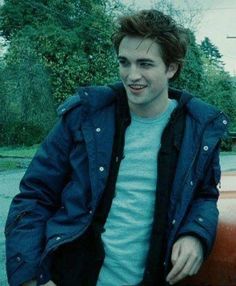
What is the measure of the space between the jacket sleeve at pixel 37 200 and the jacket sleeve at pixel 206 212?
50cm

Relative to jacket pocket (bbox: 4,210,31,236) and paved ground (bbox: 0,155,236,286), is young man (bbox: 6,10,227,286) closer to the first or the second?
jacket pocket (bbox: 4,210,31,236)

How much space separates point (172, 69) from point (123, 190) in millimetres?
561

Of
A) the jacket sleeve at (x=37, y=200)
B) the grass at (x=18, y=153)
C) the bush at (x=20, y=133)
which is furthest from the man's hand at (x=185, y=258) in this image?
the bush at (x=20, y=133)

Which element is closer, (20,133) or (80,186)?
(80,186)

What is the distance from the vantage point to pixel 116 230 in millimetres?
2018

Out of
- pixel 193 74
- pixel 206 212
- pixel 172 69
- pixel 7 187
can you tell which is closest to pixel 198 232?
pixel 206 212

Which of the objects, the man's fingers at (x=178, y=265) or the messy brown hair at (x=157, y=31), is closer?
the man's fingers at (x=178, y=265)

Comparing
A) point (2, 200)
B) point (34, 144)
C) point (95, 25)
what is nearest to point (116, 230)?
point (2, 200)

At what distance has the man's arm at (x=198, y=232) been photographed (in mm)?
1871

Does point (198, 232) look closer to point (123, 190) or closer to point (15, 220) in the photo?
point (123, 190)

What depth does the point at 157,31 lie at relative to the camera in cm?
211

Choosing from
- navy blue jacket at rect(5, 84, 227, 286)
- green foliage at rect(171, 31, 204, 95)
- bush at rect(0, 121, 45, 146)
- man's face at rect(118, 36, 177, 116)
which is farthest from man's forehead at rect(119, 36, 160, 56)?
green foliage at rect(171, 31, 204, 95)

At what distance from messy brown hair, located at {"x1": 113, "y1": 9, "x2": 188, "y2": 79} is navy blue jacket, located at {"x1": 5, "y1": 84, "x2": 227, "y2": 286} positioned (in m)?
0.27

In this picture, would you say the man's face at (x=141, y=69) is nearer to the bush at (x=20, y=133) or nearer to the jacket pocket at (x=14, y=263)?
the jacket pocket at (x=14, y=263)
